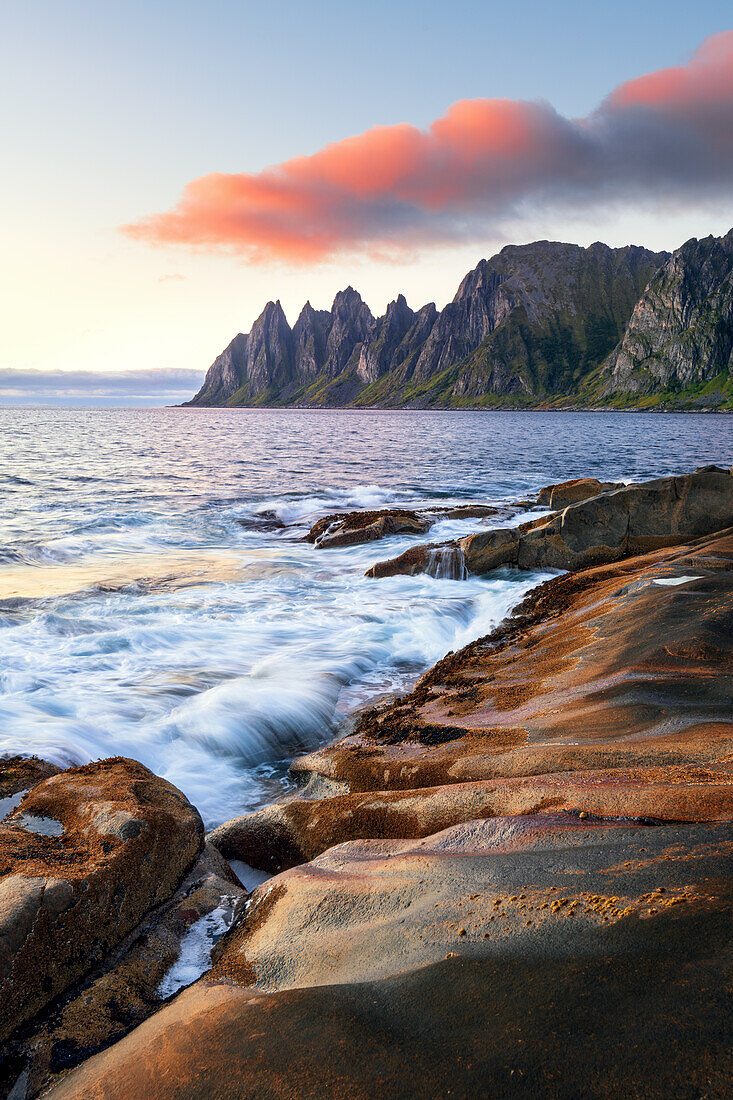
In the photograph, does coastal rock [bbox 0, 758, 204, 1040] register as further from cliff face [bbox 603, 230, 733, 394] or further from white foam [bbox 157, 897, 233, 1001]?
cliff face [bbox 603, 230, 733, 394]

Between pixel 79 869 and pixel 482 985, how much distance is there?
2469 millimetres

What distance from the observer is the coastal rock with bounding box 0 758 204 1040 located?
3012mm

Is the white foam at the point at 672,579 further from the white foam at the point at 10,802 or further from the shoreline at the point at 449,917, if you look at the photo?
the white foam at the point at 10,802

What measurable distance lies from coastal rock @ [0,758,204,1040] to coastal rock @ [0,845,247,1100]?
0.25ft

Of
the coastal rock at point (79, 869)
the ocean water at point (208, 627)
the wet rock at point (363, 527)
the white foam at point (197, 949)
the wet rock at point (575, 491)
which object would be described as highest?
the wet rock at point (575, 491)

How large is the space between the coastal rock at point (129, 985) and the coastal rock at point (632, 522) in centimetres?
1192

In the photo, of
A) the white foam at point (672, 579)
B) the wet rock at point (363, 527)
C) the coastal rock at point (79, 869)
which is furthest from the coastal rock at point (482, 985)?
the wet rock at point (363, 527)

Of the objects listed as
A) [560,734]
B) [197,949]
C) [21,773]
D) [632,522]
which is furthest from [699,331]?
[197,949]

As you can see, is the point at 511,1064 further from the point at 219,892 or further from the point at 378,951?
the point at 219,892

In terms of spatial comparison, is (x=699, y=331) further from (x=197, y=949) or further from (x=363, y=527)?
(x=197, y=949)

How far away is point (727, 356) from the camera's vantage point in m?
184

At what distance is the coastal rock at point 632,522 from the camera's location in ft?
46.6

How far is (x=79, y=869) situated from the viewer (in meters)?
3.53

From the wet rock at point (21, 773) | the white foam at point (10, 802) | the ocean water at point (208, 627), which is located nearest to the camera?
the white foam at point (10, 802)
